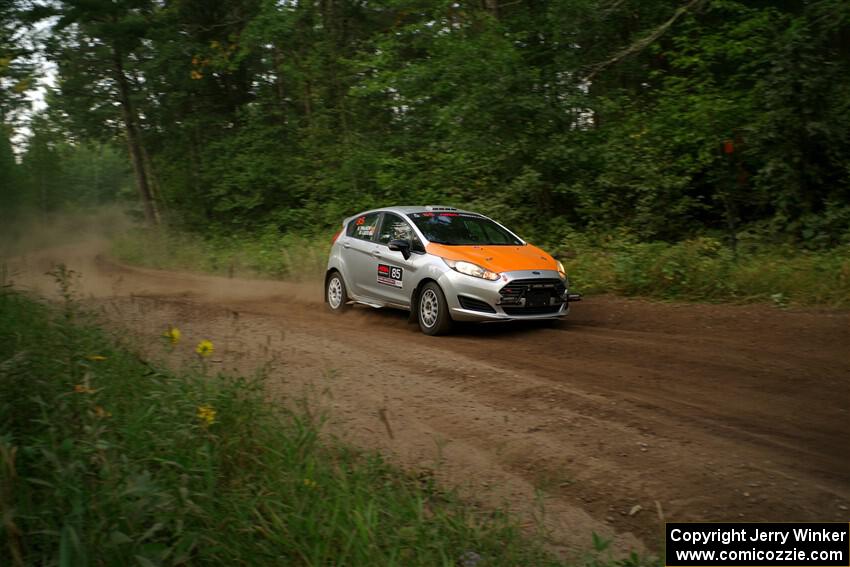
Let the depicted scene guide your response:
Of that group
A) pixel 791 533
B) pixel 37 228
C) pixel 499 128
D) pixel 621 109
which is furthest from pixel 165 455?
pixel 37 228

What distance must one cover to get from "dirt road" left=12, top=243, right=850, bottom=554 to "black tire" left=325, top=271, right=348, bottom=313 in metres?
0.81

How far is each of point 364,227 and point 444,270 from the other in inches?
106

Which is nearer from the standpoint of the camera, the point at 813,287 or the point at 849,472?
the point at 849,472

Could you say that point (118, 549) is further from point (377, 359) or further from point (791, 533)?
point (377, 359)

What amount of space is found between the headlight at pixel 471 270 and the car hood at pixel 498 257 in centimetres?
6

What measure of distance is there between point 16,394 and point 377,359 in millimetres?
4822

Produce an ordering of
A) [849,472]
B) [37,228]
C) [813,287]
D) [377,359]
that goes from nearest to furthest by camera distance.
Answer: [849,472]
[377,359]
[813,287]
[37,228]

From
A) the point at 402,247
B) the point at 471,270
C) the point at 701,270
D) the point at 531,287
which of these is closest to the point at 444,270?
the point at 471,270

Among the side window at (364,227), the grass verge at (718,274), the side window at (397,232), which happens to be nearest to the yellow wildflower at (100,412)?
the side window at (397,232)

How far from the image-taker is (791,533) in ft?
14.0

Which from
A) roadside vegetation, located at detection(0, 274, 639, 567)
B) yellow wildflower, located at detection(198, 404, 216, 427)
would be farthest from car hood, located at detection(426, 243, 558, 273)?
yellow wildflower, located at detection(198, 404, 216, 427)

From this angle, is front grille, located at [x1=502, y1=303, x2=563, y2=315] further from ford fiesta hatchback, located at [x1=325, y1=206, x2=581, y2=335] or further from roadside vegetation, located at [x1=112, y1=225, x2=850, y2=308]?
roadside vegetation, located at [x1=112, y1=225, x2=850, y2=308]

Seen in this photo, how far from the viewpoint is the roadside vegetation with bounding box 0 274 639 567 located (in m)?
3.29

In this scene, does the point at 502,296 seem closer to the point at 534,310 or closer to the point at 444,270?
the point at 534,310
